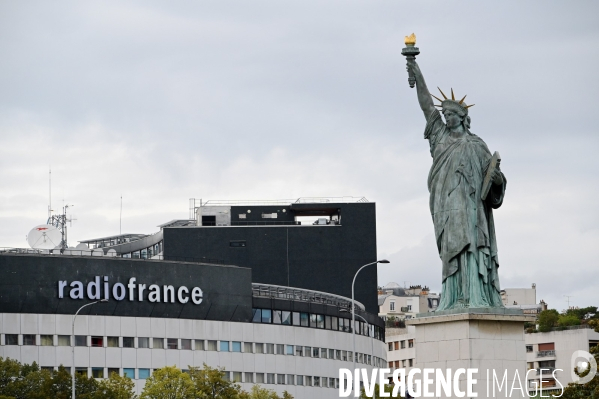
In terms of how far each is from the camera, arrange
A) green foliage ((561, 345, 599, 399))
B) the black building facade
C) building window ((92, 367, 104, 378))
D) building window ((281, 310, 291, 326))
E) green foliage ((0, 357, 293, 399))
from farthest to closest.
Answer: the black building facade
building window ((281, 310, 291, 326))
building window ((92, 367, 104, 378))
green foliage ((0, 357, 293, 399))
green foliage ((561, 345, 599, 399))

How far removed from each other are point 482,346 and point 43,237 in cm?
9261

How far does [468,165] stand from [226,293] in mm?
85066

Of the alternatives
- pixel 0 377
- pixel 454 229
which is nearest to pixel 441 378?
pixel 454 229

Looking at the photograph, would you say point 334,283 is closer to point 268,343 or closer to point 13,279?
point 268,343

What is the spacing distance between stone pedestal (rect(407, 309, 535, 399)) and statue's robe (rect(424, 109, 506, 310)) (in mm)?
659

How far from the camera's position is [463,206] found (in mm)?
39875

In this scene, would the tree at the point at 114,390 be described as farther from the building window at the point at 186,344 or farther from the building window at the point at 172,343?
the building window at the point at 186,344

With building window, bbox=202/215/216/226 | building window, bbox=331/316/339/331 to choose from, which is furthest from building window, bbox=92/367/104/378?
building window, bbox=202/215/216/226

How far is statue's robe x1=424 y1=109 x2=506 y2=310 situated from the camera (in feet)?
130

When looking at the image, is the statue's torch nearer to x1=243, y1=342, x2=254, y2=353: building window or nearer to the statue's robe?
the statue's robe

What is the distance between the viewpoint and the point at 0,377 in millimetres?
93312

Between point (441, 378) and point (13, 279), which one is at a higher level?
point (13, 279)

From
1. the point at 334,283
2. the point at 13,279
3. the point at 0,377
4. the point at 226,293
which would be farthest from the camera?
the point at 334,283

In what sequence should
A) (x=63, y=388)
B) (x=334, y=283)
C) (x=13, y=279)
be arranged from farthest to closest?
(x=334, y=283) → (x=13, y=279) → (x=63, y=388)
